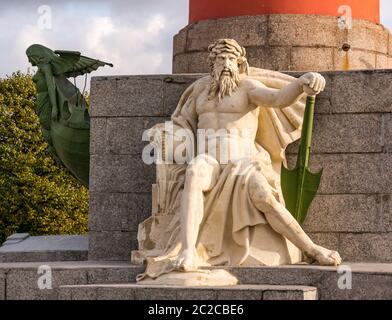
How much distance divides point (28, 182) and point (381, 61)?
42.0ft

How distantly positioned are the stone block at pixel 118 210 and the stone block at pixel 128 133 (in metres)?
0.47

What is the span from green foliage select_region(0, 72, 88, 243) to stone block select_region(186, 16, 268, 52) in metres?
11.8

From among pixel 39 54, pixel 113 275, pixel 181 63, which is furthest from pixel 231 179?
pixel 39 54

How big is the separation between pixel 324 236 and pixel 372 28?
111 inches

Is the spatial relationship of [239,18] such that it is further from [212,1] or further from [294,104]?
[294,104]

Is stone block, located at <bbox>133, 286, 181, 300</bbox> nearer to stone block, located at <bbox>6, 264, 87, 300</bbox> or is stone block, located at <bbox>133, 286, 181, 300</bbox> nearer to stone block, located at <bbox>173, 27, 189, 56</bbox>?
stone block, located at <bbox>6, 264, 87, 300</bbox>

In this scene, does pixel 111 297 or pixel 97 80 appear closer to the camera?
pixel 111 297

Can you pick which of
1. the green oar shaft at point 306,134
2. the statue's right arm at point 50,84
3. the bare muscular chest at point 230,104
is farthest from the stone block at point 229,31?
the green oar shaft at point 306,134

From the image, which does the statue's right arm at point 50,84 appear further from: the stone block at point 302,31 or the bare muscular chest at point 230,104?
the bare muscular chest at point 230,104

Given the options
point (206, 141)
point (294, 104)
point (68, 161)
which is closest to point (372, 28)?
point (294, 104)

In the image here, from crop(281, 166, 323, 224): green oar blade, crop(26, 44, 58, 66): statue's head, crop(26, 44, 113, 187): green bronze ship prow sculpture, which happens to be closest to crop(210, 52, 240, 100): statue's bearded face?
crop(281, 166, 323, 224): green oar blade

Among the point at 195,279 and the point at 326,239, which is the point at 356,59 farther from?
the point at 195,279
